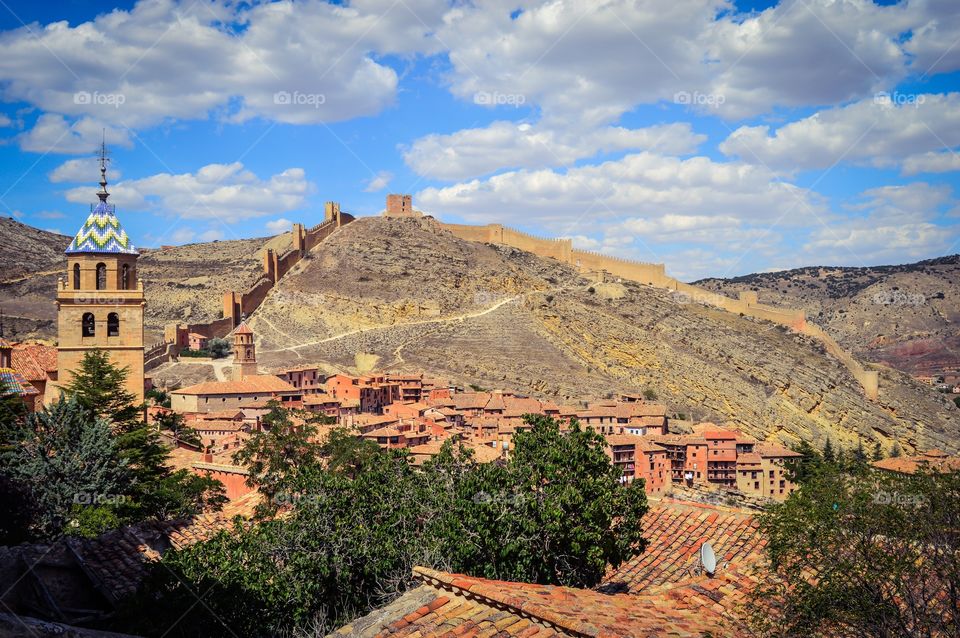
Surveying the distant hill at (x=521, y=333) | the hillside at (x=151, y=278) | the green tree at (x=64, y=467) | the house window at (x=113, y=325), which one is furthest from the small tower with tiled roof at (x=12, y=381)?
the hillside at (x=151, y=278)

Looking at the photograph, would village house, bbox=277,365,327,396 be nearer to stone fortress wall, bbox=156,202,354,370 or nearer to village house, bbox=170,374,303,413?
village house, bbox=170,374,303,413

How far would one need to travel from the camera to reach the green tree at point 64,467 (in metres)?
14.8

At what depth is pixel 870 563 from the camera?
6.79 meters

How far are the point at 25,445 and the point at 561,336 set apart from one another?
53.4 m

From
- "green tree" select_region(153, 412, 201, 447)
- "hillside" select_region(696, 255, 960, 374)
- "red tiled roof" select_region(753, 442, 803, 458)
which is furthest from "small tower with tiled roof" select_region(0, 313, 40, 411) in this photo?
"hillside" select_region(696, 255, 960, 374)

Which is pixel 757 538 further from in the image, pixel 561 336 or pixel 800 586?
→ pixel 561 336

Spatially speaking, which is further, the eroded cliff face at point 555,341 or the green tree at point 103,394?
the eroded cliff face at point 555,341

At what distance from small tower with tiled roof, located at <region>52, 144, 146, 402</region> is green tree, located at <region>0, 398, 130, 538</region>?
6.72 m

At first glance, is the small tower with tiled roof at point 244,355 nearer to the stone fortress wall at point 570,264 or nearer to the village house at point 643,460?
the stone fortress wall at point 570,264

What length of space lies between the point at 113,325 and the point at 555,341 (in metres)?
45.1

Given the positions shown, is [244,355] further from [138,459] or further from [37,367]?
[138,459]

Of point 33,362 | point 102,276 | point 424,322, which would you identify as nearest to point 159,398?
point 33,362

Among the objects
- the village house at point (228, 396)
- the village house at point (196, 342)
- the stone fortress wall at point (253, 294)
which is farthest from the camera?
the village house at point (196, 342)

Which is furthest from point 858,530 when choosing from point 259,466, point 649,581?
point 259,466
